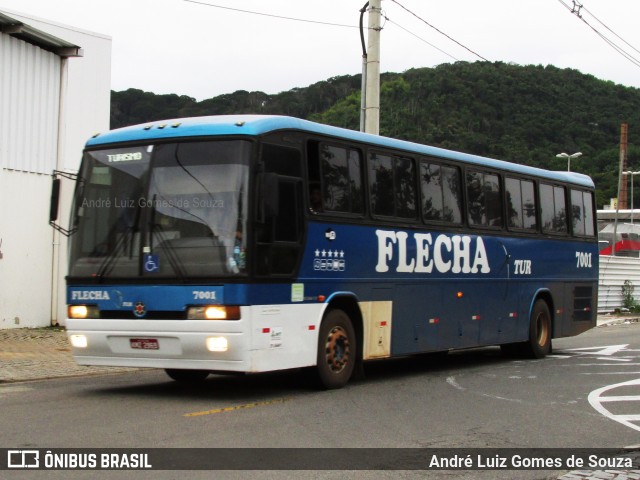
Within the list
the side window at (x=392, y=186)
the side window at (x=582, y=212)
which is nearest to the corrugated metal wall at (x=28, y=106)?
the side window at (x=392, y=186)

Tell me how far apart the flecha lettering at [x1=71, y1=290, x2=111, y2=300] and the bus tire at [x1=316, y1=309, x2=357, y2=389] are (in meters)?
2.56

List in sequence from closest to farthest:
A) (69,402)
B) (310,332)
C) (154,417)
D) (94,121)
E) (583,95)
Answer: (154,417) < (69,402) < (310,332) < (94,121) < (583,95)

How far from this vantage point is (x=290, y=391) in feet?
38.0

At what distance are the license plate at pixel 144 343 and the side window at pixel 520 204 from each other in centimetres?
769

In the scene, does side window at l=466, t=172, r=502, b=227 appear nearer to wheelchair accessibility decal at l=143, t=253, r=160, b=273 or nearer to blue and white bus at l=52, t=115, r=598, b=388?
blue and white bus at l=52, t=115, r=598, b=388

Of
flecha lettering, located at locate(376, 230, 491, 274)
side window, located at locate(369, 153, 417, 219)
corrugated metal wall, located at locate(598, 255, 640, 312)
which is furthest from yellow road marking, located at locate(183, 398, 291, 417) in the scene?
corrugated metal wall, located at locate(598, 255, 640, 312)

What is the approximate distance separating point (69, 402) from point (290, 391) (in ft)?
8.81

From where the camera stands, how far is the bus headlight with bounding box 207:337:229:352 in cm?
1005

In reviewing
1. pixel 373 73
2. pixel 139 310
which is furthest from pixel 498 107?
pixel 139 310

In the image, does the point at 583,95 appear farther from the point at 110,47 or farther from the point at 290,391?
the point at 290,391

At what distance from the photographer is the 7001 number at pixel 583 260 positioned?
1839cm

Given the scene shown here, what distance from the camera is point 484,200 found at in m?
15.3

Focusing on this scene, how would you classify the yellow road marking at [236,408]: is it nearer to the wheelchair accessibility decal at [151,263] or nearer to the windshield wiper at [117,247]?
the wheelchair accessibility decal at [151,263]

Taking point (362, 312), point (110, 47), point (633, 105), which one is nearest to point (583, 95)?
point (633, 105)
